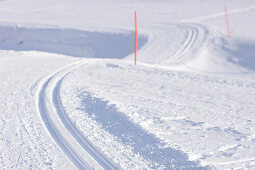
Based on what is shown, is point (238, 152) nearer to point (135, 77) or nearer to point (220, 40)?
point (135, 77)

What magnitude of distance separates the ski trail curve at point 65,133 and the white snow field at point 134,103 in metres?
0.02

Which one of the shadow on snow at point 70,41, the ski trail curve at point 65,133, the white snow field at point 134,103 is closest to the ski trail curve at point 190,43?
the white snow field at point 134,103

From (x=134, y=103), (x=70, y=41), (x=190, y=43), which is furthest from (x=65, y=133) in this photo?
(x=70, y=41)

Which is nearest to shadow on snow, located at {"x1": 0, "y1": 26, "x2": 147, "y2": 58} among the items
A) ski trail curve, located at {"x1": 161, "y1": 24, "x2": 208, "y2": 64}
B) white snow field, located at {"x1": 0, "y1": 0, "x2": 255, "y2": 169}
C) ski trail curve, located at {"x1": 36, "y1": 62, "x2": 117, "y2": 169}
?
white snow field, located at {"x1": 0, "y1": 0, "x2": 255, "y2": 169}

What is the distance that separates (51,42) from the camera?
18281mm

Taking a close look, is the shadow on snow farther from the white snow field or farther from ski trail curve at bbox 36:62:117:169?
ski trail curve at bbox 36:62:117:169

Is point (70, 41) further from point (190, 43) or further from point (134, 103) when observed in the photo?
point (134, 103)

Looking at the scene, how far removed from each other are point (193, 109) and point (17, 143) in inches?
131

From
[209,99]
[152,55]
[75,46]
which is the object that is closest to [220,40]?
[152,55]

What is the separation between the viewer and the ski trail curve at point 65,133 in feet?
16.1

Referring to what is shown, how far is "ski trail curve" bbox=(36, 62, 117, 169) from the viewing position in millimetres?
4922

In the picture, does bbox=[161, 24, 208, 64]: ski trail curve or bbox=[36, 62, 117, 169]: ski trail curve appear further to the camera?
bbox=[161, 24, 208, 64]: ski trail curve

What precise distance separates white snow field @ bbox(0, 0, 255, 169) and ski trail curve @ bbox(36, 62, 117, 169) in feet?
0.05

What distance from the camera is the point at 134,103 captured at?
23.5ft
